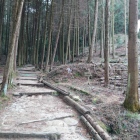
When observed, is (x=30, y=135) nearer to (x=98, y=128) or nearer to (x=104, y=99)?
(x=98, y=128)

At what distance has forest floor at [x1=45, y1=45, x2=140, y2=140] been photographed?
4738 millimetres

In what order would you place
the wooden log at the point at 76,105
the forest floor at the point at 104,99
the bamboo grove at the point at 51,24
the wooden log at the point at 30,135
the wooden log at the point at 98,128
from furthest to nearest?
the bamboo grove at the point at 51,24 → the wooden log at the point at 76,105 → the forest floor at the point at 104,99 → the wooden log at the point at 30,135 → the wooden log at the point at 98,128

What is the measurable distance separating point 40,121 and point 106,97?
2.67 meters

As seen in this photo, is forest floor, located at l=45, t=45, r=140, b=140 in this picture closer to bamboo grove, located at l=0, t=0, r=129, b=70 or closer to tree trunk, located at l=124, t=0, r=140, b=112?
tree trunk, located at l=124, t=0, r=140, b=112

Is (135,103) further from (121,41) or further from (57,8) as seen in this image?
(121,41)

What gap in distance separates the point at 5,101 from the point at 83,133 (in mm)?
3002

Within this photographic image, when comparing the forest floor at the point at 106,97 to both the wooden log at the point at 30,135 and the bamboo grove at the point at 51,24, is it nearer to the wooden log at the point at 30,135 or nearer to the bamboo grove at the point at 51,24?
the wooden log at the point at 30,135

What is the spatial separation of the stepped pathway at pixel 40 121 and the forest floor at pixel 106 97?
556 mm

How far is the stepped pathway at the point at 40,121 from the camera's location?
4.23 meters

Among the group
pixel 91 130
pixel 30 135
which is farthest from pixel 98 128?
pixel 30 135

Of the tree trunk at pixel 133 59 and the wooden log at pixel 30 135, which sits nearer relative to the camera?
the wooden log at pixel 30 135

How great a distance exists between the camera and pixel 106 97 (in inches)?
275

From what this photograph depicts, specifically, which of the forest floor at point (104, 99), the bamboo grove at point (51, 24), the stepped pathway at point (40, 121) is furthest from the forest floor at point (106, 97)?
the bamboo grove at point (51, 24)

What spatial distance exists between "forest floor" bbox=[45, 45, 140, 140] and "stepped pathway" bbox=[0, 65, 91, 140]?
0.56 meters
